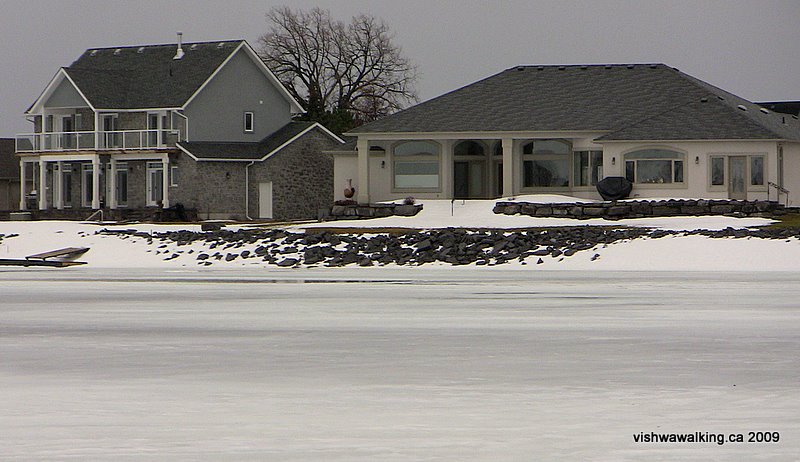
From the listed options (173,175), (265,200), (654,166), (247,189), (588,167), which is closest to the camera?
(654,166)

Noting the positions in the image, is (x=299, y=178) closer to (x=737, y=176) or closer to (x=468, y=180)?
(x=468, y=180)

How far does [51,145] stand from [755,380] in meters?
54.5

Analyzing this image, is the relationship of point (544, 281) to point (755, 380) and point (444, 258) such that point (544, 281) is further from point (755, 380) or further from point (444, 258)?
point (755, 380)

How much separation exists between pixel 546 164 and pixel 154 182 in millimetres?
19509

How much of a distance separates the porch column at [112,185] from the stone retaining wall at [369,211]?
14.8 m

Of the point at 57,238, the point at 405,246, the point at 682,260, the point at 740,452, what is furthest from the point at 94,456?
the point at 57,238

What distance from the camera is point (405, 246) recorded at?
3581cm

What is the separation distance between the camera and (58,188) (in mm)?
62938

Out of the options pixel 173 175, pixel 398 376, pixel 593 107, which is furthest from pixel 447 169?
pixel 398 376

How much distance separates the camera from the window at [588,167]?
159 ft

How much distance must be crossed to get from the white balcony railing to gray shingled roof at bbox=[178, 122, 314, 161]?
3.15ft

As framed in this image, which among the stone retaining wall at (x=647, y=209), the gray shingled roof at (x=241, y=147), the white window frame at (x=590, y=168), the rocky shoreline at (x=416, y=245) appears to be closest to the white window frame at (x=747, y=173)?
the stone retaining wall at (x=647, y=209)

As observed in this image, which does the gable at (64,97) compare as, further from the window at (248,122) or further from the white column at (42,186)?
the window at (248,122)

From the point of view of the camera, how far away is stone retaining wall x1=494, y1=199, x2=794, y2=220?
42906mm
